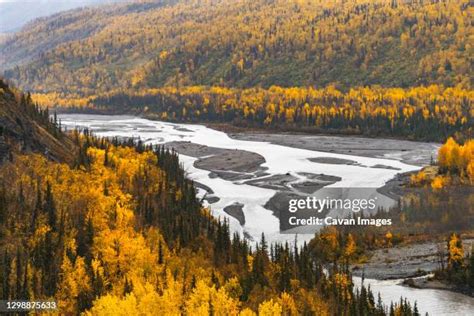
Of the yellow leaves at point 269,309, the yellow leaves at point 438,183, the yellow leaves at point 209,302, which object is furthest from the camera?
the yellow leaves at point 438,183

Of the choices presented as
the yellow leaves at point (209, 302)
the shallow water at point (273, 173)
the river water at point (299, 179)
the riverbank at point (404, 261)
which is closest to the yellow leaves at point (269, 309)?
the yellow leaves at point (209, 302)

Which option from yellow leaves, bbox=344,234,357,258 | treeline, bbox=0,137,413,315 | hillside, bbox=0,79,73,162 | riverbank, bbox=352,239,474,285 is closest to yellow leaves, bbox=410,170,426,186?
riverbank, bbox=352,239,474,285

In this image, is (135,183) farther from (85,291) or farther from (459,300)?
(459,300)

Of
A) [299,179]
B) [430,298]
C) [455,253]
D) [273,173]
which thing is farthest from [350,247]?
[273,173]

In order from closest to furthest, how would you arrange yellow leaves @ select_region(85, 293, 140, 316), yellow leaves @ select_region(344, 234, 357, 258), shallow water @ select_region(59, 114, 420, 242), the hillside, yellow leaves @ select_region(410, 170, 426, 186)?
yellow leaves @ select_region(85, 293, 140, 316) < the hillside < yellow leaves @ select_region(344, 234, 357, 258) < shallow water @ select_region(59, 114, 420, 242) < yellow leaves @ select_region(410, 170, 426, 186)

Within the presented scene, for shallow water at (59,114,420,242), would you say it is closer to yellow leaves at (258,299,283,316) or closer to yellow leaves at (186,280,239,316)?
yellow leaves at (186,280,239,316)

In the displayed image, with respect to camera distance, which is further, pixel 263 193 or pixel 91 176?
pixel 263 193

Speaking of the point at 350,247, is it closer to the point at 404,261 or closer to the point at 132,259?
the point at 404,261

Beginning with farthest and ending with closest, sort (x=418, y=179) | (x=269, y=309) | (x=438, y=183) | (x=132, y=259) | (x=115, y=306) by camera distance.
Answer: (x=418, y=179) < (x=438, y=183) < (x=132, y=259) < (x=269, y=309) < (x=115, y=306)

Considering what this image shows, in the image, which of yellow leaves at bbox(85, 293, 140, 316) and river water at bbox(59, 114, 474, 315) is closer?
yellow leaves at bbox(85, 293, 140, 316)

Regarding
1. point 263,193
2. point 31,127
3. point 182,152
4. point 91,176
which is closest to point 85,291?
point 91,176

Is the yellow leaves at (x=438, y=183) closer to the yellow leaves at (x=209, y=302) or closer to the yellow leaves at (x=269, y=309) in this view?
the yellow leaves at (x=209, y=302)
